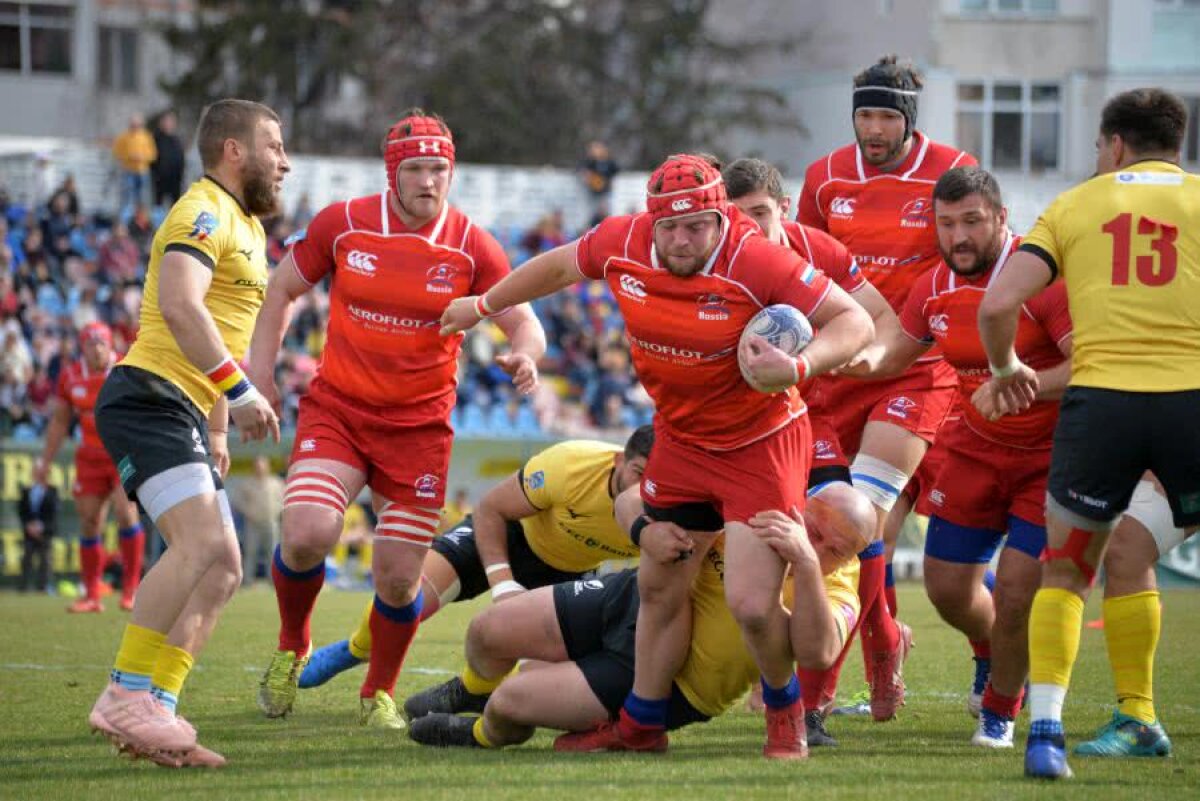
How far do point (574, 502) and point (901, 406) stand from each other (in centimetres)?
166

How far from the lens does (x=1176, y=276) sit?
6.35 m

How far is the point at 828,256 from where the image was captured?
7852mm

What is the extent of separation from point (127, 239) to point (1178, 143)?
19726mm

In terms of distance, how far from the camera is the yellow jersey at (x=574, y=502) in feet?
27.9

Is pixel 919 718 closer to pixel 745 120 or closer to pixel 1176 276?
pixel 1176 276

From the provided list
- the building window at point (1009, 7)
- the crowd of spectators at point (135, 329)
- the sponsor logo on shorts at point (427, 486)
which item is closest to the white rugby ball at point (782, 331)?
the sponsor logo on shorts at point (427, 486)

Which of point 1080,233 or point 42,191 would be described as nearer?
point 1080,233

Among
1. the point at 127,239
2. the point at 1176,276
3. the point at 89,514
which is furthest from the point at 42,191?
the point at 1176,276

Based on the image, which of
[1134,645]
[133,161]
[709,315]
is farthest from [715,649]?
[133,161]

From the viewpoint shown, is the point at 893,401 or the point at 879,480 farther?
the point at 893,401

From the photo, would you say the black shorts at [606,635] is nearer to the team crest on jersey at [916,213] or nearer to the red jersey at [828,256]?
the red jersey at [828,256]

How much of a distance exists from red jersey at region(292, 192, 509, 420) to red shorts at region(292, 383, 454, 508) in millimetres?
66

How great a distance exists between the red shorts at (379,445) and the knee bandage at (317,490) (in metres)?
0.13

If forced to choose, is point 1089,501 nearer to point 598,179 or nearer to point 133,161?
point 133,161
